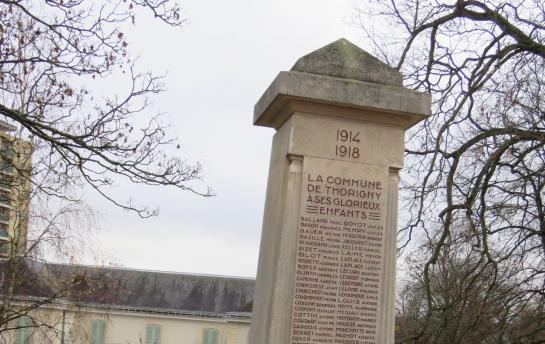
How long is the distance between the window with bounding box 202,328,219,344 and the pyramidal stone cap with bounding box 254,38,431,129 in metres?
39.6

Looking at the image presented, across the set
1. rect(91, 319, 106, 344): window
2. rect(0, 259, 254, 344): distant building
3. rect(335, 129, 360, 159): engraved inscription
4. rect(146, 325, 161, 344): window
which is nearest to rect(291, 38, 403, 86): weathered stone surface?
rect(335, 129, 360, 159): engraved inscription

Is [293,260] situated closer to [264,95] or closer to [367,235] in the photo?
[367,235]

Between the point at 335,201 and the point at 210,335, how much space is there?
39.9 metres

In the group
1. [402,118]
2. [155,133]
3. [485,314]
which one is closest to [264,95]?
[402,118]

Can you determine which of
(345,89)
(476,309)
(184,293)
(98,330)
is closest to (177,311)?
(184,293)

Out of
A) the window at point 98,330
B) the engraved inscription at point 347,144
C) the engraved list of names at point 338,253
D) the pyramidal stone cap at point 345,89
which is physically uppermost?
the window at point 98,330

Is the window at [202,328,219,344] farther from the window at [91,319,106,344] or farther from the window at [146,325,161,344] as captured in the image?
the window at [91,319,106,344]

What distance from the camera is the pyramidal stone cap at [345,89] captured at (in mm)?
5840

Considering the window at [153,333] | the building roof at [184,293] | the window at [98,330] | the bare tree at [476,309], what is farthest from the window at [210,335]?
the bare tree at [476,309]

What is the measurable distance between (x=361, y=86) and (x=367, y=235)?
1.06m

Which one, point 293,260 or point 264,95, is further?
point 264,95

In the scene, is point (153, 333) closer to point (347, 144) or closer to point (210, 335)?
point (210, 335)

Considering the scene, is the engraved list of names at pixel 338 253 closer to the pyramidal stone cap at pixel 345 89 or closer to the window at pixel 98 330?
the pyramidal stone cap at pixel 345 89

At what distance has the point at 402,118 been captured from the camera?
6.09 metres
